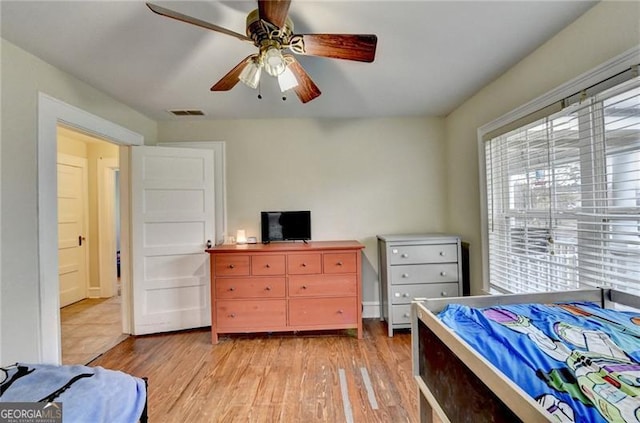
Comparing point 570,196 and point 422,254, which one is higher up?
point 570,196

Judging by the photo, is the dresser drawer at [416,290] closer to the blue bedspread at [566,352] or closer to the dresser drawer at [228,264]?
the blue bedspread at [566,352]

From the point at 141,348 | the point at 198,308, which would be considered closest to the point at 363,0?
the point at 198,308

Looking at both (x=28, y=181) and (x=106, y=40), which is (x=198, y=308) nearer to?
(x=28, y=181)

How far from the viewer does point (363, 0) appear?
1.48m

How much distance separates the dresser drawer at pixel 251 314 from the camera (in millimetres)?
2768

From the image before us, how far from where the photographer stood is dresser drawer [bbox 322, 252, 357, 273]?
280 cm

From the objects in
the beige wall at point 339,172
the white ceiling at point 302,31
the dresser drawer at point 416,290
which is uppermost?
the white ceiling at point 302,31

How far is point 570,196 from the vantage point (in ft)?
5.81

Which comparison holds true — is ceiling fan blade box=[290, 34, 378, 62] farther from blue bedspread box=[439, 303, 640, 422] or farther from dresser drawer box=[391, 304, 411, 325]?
dresser drawer box=[391, 304, 411, 325]

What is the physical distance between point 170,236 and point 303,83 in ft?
7.21

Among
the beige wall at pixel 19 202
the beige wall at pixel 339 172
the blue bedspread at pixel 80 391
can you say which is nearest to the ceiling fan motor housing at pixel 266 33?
the beige wall at pixel 19 202

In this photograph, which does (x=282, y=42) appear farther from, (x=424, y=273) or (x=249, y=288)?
(x=424, y=273)

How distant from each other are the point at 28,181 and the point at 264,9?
6.51 ft

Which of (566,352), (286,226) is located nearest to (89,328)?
(286,226)
